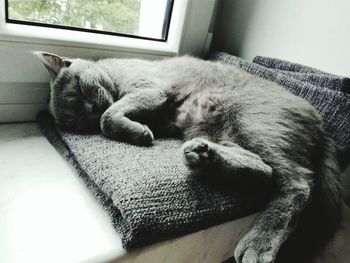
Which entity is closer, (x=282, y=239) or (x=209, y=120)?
(x=282, y=239)

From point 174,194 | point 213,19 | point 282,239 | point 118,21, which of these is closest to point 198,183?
point 174,194

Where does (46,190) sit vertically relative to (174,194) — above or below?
below

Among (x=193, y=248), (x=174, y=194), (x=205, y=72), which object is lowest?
(x=193, y=248)

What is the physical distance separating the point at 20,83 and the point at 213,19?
1.05 m

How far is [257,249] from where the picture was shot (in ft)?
2.38

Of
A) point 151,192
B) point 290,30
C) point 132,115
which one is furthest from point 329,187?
point 290,30

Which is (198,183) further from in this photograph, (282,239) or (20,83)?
(20,83)

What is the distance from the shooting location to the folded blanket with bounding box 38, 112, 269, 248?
2.18ft

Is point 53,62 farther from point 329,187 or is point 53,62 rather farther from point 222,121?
point 329,187

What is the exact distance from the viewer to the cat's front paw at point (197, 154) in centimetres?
75

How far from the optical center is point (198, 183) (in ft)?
2.59

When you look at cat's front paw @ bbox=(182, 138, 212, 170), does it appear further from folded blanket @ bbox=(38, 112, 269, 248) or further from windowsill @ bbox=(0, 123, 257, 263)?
windowsill @ bbox=(0, 123, 257, 263)

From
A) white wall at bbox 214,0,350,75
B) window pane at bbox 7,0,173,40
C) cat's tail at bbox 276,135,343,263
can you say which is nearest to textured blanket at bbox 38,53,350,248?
cat's tail at bbox 276,135,343,263

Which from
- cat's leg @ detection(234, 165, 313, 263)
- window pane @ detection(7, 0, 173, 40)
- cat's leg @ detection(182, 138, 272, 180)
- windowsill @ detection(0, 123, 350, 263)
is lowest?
windowsill @ detection(0, 123, 350, 263)
